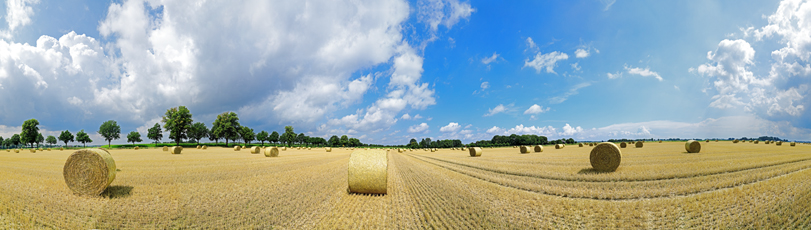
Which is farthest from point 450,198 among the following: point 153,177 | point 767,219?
point 153,177

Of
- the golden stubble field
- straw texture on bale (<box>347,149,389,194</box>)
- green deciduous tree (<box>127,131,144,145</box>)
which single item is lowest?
the golden stubble field

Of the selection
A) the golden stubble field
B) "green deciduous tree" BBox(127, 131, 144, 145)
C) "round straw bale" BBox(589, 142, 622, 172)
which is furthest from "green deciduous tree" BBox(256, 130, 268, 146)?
"round straw bale" BBox(589, 142, 622, 172)

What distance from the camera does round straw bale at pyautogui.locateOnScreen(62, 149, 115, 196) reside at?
7.21 m

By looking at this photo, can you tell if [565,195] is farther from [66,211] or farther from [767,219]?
[66,211]

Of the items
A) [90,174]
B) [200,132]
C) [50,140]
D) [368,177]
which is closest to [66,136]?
[200,132]

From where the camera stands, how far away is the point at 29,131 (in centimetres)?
4934

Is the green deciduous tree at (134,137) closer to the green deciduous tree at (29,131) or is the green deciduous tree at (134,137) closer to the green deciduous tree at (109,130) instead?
the green deciduous tree at (109,130)

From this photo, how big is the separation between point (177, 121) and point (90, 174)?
49410mm

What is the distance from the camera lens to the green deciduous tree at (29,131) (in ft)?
161

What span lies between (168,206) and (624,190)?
1069cm

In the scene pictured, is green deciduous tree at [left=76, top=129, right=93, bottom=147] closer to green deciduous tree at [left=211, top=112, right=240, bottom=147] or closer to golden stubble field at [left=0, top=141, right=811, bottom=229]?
green deciduous tree at [left=211, top=112, right=240, bottom=147]

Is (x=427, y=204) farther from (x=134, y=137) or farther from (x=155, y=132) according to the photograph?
Answer: (x=134, y=137)

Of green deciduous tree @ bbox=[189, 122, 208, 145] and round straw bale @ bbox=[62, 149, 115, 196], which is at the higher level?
green deciduous tree @ bbox=[189, 122, 208, 145]

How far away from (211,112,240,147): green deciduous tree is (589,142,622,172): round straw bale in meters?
57.7
